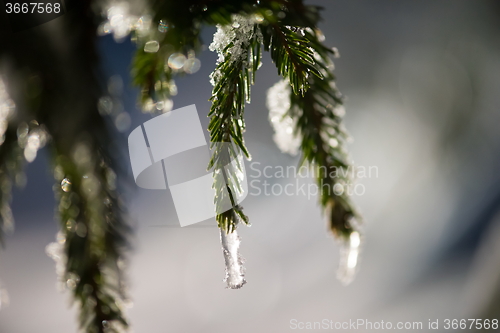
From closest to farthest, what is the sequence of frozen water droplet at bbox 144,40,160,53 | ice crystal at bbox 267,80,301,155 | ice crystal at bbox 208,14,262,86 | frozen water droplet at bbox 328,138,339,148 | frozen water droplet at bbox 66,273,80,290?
frozen water droplet at bbox 66,273,80,290, frozen water droplet at bbox 144,40,160,53, ice crystal at bbox 208,14,262,86, frozen water droplet at bbox 328,138,339,148, ice crystal at bbox 267,80,301,155

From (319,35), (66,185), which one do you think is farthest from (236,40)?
(66,185)

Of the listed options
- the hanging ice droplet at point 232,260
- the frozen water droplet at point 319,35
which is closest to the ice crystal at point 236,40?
the frozen water droplet at point 319,35

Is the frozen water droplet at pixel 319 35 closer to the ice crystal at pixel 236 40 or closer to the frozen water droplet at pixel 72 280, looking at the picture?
the ice crystal at pixel 236 40

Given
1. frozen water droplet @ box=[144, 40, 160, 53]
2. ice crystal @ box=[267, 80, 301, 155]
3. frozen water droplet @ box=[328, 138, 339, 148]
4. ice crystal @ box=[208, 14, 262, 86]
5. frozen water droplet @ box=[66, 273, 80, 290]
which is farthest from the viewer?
ice crystal @ box=[267, 80, 301, 155]

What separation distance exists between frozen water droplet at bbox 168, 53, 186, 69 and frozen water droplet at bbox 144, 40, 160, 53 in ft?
0.10

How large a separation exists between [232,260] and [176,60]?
0.52 m

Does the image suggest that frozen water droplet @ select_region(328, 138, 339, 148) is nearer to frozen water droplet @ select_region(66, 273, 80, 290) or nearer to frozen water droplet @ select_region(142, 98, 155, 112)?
frozen water droplet @ select_region(142, 98, 155, 112)

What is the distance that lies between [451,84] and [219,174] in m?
8.10

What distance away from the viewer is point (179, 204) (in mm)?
655

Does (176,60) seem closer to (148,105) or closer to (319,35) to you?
(148,105)

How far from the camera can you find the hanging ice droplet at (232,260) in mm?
743

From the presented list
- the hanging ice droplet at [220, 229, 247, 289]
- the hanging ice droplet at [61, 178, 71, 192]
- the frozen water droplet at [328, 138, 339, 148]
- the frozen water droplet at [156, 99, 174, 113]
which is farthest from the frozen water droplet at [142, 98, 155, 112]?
the frozen water droplet at [328, 138, 339, 148]

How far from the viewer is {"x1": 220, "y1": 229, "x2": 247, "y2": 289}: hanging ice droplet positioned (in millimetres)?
743

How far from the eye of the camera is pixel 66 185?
31 cm
